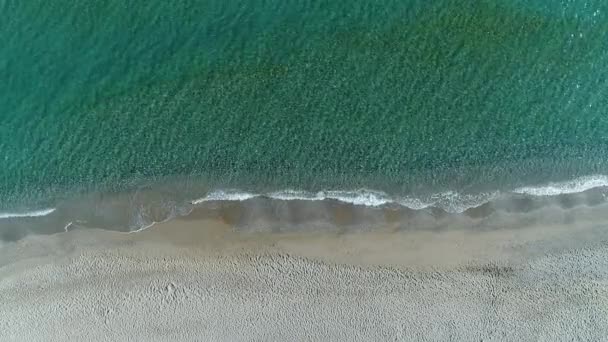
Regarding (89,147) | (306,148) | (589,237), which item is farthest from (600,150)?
(89,147)

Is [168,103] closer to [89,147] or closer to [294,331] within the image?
[89,147]

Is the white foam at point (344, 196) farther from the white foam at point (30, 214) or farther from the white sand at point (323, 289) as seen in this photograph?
the white foam at point (30, 214)

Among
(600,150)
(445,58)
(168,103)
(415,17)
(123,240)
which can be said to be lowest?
(123,240)

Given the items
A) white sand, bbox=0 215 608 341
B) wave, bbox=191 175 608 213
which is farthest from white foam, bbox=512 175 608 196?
white sand, bbox=0 215 608 341

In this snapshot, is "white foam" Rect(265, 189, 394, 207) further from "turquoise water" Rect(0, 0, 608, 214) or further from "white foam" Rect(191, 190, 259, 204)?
"white foam" Rect(191, 190, 259, 204)

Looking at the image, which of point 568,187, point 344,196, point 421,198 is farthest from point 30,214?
point 568,187

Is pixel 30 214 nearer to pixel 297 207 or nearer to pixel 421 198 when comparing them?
pixel 297 207
